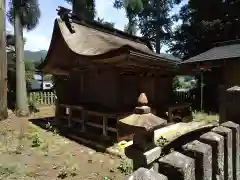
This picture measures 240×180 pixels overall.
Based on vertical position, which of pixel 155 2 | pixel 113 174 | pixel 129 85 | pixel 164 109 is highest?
pixel 155 2

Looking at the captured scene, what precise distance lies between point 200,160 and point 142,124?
944 mm

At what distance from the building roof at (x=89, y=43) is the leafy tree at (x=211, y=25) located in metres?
8.45

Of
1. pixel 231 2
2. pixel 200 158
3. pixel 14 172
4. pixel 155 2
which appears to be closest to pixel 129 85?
pixel 14 172

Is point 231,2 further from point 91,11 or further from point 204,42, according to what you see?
point 91,11

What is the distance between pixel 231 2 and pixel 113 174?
1745 cm

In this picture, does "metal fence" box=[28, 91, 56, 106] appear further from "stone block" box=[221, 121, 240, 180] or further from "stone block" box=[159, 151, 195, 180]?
Result: "stone block" box=[159, 151, 195, 180]

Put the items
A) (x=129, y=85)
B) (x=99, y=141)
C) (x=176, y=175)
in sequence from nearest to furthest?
(x=176, y=175) < (x=99, y=141) < (x=129, y=85)

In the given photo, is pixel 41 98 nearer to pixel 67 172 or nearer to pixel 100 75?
pixel 100 75

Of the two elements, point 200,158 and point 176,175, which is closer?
point 176,175

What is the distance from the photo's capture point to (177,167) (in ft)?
5.37

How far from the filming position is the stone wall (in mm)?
1642

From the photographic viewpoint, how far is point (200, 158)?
1914 mm

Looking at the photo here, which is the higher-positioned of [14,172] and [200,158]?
[200,158]

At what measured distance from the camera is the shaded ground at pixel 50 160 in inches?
215
